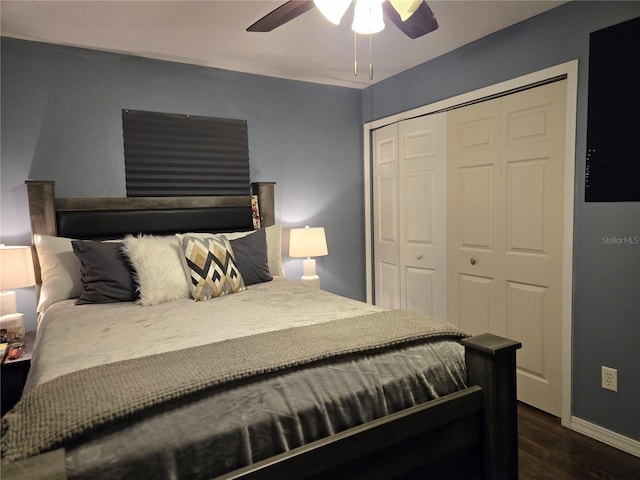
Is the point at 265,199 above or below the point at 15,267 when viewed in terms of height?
above

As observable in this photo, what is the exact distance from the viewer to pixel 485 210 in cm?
297

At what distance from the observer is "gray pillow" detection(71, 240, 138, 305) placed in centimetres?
238

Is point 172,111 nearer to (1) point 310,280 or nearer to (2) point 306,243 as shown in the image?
(2) point 306,243

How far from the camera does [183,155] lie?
10.7 ft

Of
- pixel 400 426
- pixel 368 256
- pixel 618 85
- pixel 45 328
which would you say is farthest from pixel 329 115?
pixel 400 426

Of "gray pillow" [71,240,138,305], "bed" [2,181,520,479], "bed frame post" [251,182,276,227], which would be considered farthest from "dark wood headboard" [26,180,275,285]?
"bed" [2,181,520,479]

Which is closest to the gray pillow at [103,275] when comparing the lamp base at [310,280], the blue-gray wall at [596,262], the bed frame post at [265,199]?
the bed frame post at [265,199]

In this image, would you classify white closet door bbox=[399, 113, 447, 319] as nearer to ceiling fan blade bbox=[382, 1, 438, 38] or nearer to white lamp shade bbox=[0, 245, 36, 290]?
ceiling fan blade bbox=[382, 1, 438, 38]

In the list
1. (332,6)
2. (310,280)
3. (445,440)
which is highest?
(332,6)

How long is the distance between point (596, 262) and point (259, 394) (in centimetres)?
202

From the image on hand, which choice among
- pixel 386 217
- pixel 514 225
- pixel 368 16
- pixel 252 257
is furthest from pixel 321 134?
pixel 368 16

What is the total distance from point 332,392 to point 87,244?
6.05 feet

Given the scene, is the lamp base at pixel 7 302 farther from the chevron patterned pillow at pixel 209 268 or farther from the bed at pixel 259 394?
the chevron patterned pillow at pixel 209 268

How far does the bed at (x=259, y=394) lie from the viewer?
1.05m
